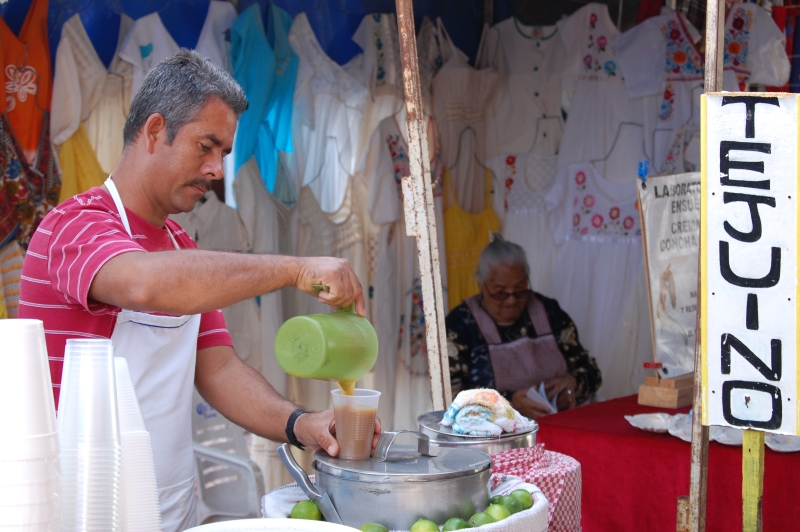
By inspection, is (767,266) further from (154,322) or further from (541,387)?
(541,387)

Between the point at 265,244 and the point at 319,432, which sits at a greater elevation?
the point at 265,244

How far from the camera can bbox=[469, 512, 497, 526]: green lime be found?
65.8 inches

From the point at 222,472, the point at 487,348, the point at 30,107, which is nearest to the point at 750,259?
the point at 222,472

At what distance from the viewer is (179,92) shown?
6.48 feet

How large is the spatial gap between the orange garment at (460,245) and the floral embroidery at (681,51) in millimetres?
1518

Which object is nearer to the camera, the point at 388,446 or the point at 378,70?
the point at 388,446

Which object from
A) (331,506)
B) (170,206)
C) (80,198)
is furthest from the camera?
(170,206)

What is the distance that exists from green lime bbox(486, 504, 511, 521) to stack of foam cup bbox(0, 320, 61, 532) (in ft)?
3.21

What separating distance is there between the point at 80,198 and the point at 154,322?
1.12 ft

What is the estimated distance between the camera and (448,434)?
2318 millimetres

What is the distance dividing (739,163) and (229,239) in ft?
8.89

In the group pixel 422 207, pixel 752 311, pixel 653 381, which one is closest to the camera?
pixel 752 311

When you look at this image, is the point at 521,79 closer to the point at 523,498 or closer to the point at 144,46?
the point at 144,46

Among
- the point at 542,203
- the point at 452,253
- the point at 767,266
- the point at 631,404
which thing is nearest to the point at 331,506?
the point at 767,266
